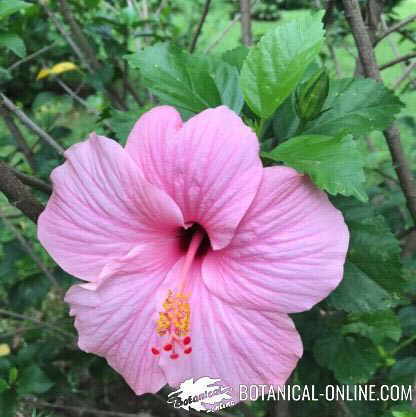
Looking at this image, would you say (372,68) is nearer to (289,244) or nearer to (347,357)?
(289,244)

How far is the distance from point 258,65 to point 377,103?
234mm

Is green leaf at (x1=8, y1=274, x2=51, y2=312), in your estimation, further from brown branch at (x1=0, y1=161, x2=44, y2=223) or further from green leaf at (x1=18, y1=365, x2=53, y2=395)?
brown branch at (x1=0, y1=161, x2=44, y2=223)

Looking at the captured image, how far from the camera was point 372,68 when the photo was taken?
101cm

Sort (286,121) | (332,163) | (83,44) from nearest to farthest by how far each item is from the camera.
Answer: (332,163), (286,121), (83,44)

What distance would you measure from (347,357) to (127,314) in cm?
58

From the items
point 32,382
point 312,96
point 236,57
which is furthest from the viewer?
point 32,382

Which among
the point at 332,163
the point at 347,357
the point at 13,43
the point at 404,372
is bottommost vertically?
the point at 404,372

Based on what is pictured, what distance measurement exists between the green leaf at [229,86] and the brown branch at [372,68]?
0.24 meters

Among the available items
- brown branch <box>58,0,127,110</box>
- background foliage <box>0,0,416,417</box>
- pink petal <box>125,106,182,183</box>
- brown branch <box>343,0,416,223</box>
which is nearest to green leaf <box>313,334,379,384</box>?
background foliage <box>0,0,416,417</box>

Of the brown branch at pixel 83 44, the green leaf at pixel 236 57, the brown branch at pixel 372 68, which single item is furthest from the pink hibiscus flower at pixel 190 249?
the brown branch at pixel 83 44

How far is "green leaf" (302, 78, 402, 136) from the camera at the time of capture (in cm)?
85

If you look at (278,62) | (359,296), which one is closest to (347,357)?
(359,296)

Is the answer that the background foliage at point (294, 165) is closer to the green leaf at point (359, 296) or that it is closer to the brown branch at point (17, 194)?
the green leaf at point (359, 296)

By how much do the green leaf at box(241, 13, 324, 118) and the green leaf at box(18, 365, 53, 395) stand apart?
860mm
